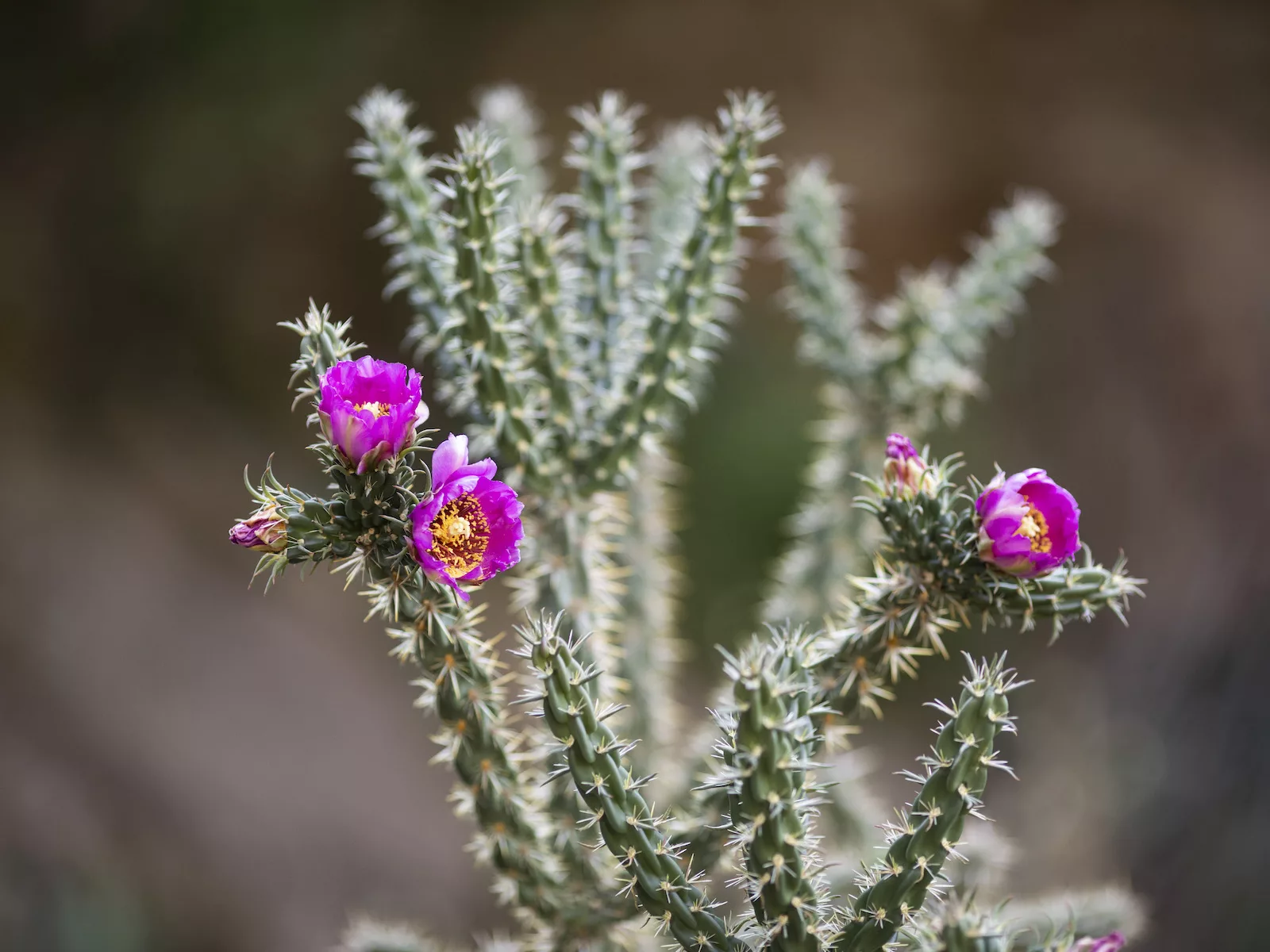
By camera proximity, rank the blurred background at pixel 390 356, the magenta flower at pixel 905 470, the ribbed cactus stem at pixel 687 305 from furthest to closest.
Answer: the blurred background at pixel 390 356
the ribbed cactus stem at pixel 687 305
the magenta flower at pixel 905 470

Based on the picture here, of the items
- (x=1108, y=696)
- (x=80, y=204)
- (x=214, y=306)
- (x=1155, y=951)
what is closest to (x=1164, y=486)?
(x=1108, y=696)

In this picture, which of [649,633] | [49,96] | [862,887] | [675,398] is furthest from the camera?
[49,96]

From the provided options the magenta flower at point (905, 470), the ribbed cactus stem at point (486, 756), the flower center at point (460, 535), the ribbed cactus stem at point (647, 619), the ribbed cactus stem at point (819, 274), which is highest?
the ribbed cactus stem at point (819, 274)

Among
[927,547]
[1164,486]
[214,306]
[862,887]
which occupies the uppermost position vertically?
[214,306]

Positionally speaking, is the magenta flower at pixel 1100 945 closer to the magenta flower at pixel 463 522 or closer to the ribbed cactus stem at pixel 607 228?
the magenta flower at pixel 463 522

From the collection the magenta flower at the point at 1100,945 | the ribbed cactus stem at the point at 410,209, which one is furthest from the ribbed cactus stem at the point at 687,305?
the magenta flower at the point at 1100,945

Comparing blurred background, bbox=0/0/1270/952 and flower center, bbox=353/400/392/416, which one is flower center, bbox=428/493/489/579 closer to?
flower center, bbox=353/400/392/416

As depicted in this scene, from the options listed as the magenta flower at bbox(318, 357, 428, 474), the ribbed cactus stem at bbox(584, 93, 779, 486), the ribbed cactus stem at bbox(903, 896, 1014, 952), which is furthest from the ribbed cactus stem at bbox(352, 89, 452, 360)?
the ribbed cactus stem at bbox(903, 896, 1014, 952)

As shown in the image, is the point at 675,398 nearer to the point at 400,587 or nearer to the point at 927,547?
the point at 927,547
